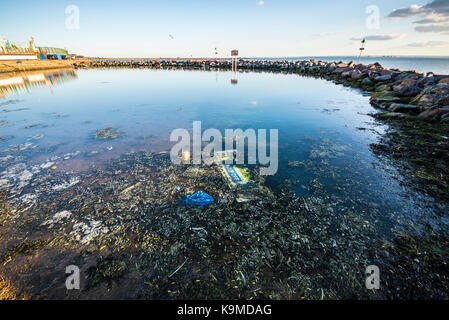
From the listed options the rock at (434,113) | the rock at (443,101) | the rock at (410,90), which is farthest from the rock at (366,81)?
the rock at (434,113)

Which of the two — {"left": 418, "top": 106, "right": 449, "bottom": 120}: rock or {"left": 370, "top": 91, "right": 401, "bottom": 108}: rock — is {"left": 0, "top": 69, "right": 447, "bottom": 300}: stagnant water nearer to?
{"left": 370, "top": 91, "right": 401, "bottom": 108}: rock

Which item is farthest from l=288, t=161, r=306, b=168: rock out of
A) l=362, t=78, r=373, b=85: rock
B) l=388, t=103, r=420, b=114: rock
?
l=362, t=78, r=373, b=85: rock

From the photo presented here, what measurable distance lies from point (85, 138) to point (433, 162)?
13350 mm

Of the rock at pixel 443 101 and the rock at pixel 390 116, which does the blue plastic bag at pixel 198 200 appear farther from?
the rock at pixel 443 101

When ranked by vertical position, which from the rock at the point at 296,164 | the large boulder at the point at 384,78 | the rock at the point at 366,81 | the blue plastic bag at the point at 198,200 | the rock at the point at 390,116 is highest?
the large boulder at the point at 384,78

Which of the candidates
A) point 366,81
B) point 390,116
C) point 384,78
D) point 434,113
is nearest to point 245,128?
point 390,116

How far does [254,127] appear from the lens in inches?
356

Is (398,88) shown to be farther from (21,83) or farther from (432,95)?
(21,83)

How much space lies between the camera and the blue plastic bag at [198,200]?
4.08 m

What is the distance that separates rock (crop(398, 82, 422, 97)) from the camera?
12328 millimetres

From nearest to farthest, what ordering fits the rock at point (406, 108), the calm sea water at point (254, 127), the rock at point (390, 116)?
1. the calm sea water at point (254, 127)
2. the rock at point (390, 116)
3. the rock at point (406, 108)

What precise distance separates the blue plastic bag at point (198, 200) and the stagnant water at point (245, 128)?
1798 millimetres

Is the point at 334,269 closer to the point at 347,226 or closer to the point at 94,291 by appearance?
the point at 347,226

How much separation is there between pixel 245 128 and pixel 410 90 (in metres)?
13.5
